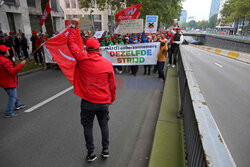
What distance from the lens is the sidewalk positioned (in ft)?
8.89

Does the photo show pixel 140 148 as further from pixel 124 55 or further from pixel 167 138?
pixel 124 55

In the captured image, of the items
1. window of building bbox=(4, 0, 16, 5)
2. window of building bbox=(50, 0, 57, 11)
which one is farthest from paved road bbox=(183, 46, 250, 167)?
window of building bbox=(50, 0, 57, 11)

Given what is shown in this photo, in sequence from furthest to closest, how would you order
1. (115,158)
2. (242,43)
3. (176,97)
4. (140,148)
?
1. (242,43)
2. (176,97)
3. (140,148)
4. (115,158)

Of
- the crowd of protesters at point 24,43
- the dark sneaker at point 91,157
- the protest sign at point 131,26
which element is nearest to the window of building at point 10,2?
the crowd of protesters at point 24,43

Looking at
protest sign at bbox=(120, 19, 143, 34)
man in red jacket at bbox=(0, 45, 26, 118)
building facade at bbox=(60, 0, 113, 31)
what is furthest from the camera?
building facade at bbox=(60, 0, 113, 31)

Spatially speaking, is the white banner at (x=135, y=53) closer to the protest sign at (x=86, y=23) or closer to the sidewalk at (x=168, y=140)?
the protest sign at (x=86, y=23)

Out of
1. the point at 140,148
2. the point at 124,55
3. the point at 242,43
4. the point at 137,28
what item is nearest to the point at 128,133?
the point at 140,148

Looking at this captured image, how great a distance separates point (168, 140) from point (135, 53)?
6579 mm

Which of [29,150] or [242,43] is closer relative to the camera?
[29,150]

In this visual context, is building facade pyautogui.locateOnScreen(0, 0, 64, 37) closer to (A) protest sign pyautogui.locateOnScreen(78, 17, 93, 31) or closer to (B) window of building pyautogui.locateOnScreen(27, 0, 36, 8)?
(B) window of building pyautogui.locateOnScreen(27, 0, 36, 8)

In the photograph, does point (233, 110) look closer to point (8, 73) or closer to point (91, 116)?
point (91, 116)

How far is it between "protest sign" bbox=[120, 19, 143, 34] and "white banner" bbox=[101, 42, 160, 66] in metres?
3.32

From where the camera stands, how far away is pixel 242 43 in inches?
1139

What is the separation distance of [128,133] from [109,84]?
1612 millimetres
